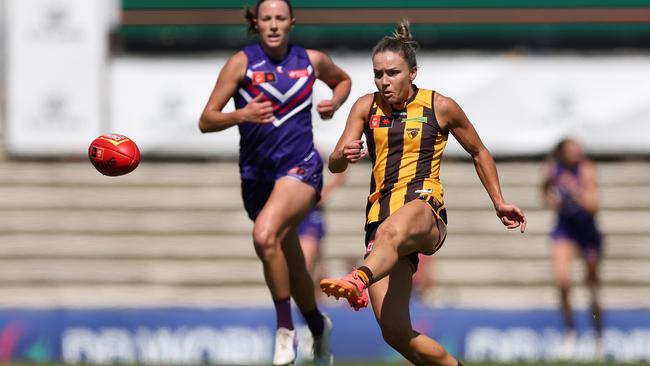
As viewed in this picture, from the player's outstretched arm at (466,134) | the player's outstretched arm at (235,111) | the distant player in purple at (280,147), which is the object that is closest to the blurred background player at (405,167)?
the player's outstretched arm at (466,134)

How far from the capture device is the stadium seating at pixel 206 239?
53.8ft

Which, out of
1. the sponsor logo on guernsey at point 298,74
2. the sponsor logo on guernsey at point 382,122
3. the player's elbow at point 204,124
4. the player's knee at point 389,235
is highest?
the sponsor logo on guernsey at point 298,74

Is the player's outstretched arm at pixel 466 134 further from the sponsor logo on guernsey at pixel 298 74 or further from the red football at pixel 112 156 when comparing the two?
the red football at pixel 112 156

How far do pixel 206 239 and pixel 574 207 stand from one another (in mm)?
4681

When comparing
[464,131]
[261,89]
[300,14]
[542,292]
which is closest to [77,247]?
[300,14]

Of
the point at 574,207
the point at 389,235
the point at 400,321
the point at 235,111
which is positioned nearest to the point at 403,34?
the point at 389,235

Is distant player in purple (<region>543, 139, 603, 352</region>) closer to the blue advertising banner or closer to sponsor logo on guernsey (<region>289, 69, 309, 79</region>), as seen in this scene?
the blue advertising banner

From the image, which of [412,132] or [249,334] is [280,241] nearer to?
[412,132]

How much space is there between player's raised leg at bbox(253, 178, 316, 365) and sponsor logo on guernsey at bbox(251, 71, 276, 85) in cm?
68

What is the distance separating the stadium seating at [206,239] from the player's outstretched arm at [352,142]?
7734 millimetres

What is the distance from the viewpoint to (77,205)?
1764cm

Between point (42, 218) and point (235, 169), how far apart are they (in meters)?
2.49

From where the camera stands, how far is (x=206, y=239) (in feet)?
56.1

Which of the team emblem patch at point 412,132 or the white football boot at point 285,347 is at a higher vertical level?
the team emblem patch at point 412,132
